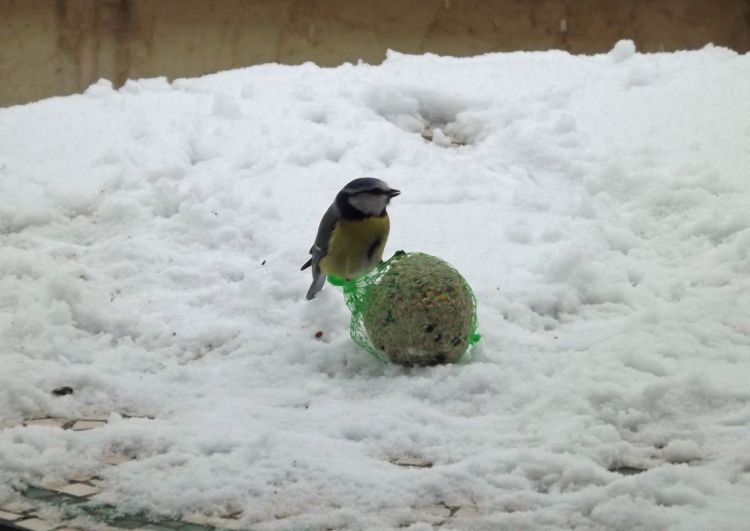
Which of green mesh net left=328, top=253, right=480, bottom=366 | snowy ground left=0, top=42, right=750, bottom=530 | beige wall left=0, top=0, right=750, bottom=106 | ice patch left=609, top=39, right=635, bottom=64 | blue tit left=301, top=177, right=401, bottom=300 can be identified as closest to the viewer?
snowy ground left=0, top=42, right=750, bottom=530

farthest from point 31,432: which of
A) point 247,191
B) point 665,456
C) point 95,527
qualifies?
point 247,191

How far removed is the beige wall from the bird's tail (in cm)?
698

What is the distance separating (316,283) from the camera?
486cm

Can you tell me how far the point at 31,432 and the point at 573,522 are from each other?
75.8 inches

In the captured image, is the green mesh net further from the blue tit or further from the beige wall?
the beige wall

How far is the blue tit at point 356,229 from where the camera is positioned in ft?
14.9

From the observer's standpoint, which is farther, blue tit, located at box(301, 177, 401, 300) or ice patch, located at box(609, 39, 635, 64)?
ice patch, located at box(609, 39, 635, 64)

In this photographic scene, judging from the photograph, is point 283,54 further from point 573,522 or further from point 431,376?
point 573,522

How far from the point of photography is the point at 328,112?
6.98 meters

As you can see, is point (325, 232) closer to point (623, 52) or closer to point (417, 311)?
point (417, 311)

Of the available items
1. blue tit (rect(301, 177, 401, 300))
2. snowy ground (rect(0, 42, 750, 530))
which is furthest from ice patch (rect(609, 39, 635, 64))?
blue tit (rect(301, 177, 401, 300))

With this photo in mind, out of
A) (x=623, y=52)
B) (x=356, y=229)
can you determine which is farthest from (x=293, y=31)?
(x=356, y=229)

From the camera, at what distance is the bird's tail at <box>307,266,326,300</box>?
15.8 ft

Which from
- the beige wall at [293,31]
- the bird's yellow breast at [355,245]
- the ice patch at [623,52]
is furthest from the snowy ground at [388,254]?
the beige wall at [293,31]
